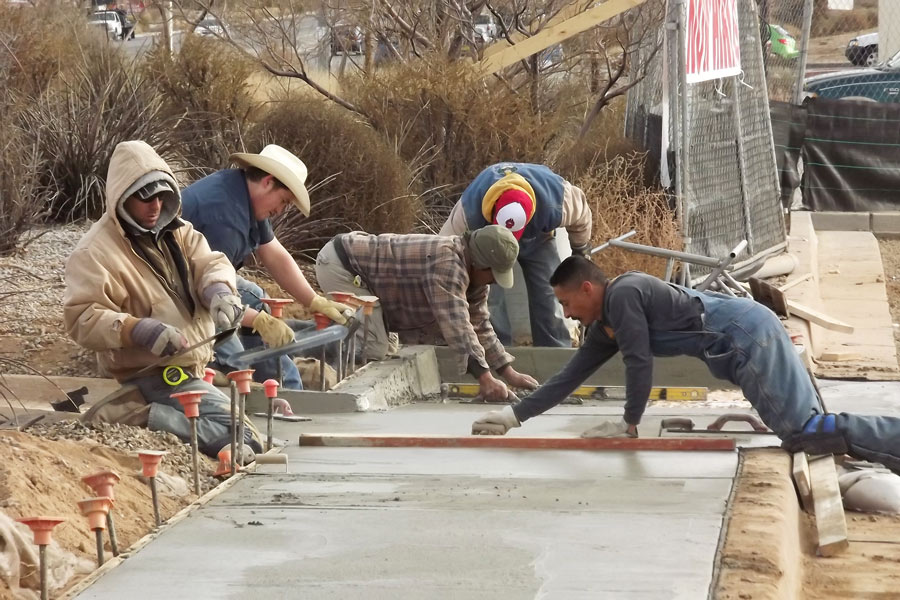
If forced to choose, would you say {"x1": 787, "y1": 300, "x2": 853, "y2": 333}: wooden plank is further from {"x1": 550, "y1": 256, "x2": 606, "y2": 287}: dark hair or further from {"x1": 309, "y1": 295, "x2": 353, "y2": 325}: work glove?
{"x1": 550, "y1": 256, "x2": 606, "y2": 287}: dark hair

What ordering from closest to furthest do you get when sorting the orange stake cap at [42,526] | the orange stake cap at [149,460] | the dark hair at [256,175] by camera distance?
the orange stake cap at [42,526] < the orange stake cap at [149,460] < the dark hair at [256,175]

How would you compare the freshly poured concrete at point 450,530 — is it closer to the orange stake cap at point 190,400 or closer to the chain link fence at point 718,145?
the orange stake cap at point 190,400

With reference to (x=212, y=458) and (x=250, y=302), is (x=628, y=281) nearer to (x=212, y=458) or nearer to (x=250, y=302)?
(x=212, y=458)

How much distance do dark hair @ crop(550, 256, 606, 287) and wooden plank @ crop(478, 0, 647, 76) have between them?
7.67 metres

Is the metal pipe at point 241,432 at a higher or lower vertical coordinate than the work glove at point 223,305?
lower

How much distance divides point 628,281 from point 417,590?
247 cm

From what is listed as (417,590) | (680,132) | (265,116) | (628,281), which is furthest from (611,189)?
(417,590)

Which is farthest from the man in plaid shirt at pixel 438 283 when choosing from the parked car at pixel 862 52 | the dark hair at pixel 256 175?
the parked car at pixel 862 52

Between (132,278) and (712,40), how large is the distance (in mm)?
7333

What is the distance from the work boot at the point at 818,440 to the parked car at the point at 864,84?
13.4m

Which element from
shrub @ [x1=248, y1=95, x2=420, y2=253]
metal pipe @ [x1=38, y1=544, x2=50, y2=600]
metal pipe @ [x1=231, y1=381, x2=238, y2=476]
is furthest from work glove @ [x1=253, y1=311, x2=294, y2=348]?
shrub @ [x1=248, y1=95, x2=420, y2=253]

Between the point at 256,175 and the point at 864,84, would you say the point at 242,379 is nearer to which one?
the point at 256,175

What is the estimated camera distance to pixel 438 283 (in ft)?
25.9

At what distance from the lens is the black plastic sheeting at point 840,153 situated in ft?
53.1
